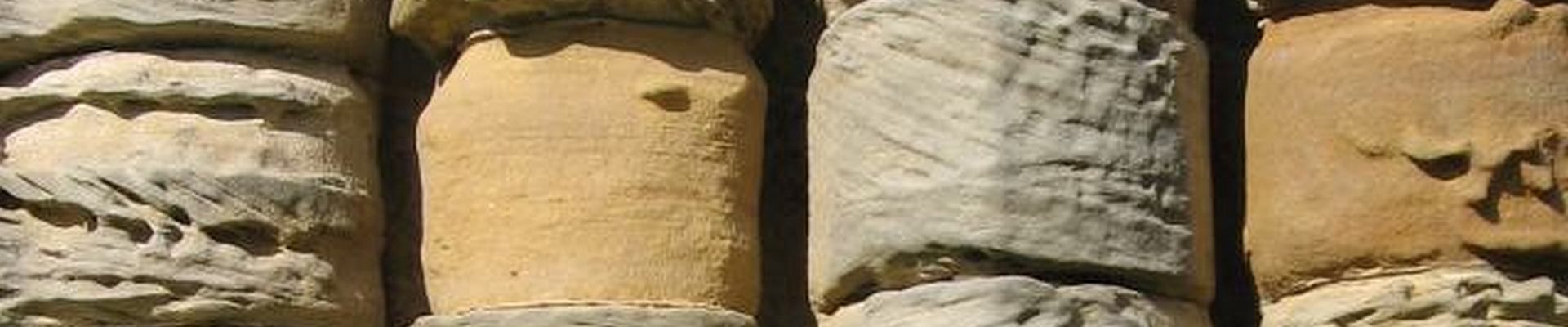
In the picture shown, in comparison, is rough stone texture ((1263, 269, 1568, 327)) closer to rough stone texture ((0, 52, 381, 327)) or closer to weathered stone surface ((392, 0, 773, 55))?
weathered stone surface ((392, 0, 773, 55))

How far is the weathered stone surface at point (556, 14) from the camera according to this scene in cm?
419

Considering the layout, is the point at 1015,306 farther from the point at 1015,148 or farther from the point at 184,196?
the point at 184,196

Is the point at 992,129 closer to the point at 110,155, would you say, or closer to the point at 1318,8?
the point at 1318,8

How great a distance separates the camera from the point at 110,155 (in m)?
4.19

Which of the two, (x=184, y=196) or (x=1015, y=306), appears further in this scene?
(x=184, y=196)

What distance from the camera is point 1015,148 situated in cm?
382

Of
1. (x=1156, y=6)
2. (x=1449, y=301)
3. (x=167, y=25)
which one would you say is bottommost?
(x=1449, y=301)

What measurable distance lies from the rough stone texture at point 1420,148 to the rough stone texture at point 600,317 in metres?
0.63

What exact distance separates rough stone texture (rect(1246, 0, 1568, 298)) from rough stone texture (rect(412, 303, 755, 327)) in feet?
2.07

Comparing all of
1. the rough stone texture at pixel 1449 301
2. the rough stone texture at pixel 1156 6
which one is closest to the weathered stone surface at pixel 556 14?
the rough stone texture at pixel 1156 6

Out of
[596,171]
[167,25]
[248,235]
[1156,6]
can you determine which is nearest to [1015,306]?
[1156,6]

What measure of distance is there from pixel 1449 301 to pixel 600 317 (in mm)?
948

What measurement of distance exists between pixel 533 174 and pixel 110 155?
518 mm

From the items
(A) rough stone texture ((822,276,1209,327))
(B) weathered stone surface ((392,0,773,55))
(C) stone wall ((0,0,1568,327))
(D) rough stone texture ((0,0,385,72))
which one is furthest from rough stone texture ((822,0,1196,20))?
(D) rough stone texture ((0,0,385,72))
